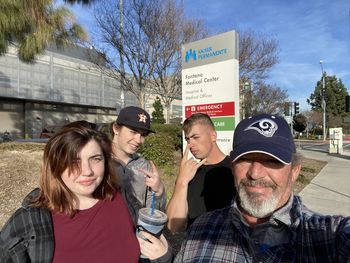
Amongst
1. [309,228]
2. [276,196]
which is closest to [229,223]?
[276,196]

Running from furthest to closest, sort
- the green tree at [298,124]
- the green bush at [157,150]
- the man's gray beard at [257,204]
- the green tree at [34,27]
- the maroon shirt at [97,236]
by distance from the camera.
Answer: the green tree at [298,124] < the green bush at [157,150] < the green tree at [34,27] < the maroon shirt at [97,236] < the man's gray beard at [257,204]

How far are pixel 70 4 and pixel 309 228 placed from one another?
33.2 feet

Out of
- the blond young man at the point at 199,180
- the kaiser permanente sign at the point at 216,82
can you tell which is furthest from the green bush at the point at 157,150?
the blond young man at the point at 199,180

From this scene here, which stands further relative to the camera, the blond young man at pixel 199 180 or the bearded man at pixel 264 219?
the blond young man at pixel 199 180

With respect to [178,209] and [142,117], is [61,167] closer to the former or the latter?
[178,209]

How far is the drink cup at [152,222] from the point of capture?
1631 mm

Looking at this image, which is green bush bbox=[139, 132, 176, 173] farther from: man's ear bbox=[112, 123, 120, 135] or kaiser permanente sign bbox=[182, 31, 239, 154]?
man's ear bbox=[112, 123, 120, 135]

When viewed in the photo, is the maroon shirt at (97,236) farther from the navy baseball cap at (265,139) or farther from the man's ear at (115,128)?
the man's ear at (115,128)

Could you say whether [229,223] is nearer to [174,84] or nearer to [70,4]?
[70,4]

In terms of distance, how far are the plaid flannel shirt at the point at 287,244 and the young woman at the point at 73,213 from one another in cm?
46

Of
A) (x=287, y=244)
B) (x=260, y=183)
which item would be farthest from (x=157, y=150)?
(x=287, y=244)

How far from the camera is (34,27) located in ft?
30.1

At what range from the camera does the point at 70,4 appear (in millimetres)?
10016

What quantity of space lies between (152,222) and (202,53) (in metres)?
6.01
